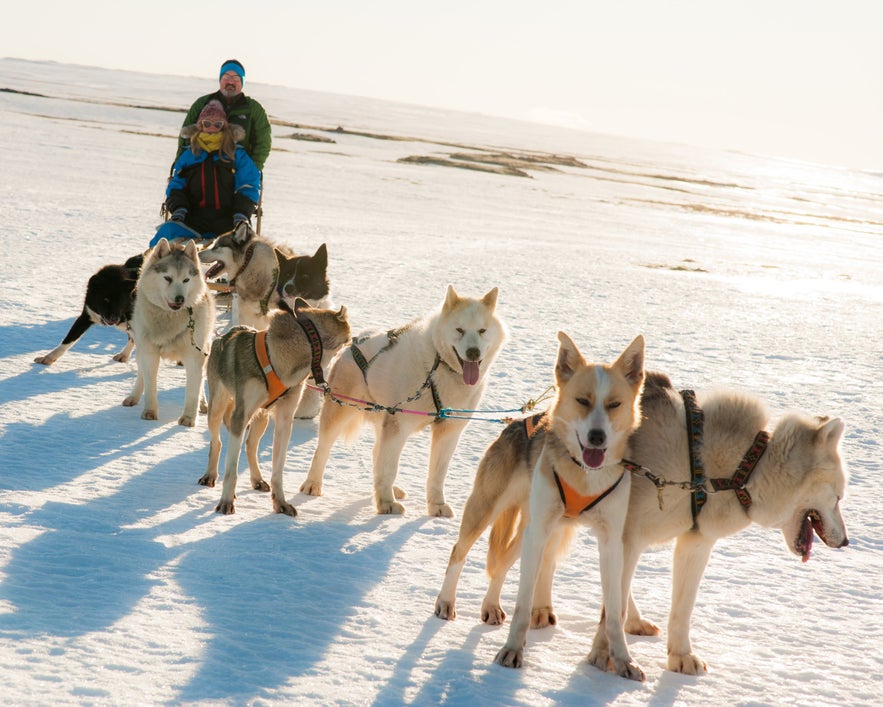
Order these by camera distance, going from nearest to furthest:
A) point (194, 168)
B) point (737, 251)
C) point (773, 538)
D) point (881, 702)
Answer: point (881, 702), point (773, 538), point (194, 168), point (737, 251)

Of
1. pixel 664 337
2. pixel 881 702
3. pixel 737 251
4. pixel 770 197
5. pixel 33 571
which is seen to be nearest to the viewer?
pixel 881 702

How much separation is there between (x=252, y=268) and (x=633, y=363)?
464 cm

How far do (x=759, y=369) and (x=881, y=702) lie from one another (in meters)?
5.18

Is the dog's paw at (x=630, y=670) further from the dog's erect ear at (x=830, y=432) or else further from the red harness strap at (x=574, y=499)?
the dog's erect ear at (x=830, y=432)

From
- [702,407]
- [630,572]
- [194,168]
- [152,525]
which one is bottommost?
[152,525]

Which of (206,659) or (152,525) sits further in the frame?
(152,525)

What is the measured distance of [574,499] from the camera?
319 cm

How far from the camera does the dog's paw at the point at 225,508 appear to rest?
175 inches

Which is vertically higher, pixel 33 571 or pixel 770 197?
pixel 770 197

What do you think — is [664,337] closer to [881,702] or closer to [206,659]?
[881,702]

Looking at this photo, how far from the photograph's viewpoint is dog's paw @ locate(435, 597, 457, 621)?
3585mm

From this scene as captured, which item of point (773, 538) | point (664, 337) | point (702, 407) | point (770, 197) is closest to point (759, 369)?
point (664, 337)

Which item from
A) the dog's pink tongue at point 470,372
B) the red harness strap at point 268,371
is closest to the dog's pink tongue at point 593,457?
the dog's pink tongue at point 470,372

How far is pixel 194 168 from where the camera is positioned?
7.95 m
